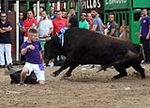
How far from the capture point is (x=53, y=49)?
44.5 ft

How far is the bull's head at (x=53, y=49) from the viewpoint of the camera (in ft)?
44.0

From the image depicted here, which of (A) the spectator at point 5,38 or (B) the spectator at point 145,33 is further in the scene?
(B) the spectator at point 145,33

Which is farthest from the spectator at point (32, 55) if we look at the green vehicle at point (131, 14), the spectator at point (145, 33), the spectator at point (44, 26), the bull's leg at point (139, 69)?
the green vehicle at point (131, 14)

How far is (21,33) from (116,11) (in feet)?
30.2

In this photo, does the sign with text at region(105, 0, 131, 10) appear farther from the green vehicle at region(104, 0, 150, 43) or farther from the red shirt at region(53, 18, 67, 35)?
the red shirt at region(53, 18, 67, 35)

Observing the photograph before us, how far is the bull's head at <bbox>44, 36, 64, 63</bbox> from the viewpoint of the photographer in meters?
13.4

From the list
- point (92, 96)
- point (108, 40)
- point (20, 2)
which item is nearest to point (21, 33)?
point (20, 2)

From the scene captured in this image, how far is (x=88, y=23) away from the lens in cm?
1870

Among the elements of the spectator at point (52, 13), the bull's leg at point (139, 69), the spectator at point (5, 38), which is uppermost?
the spectator at point (52, 13)

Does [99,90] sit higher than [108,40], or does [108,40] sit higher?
[108,40]

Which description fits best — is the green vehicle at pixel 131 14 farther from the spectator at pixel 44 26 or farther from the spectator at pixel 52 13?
the spectator at pixel 44 26

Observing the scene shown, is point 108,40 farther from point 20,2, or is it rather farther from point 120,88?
point 20,2

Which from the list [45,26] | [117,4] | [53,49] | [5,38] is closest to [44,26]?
[45,26]

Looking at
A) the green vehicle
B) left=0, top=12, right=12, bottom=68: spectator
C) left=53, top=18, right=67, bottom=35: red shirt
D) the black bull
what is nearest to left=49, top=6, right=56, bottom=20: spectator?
left=53, top=18, right=67, bottom=35: red shirt
